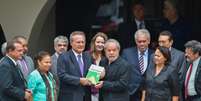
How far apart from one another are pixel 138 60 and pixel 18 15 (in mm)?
2455

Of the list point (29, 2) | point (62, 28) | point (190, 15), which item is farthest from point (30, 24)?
point (190, 15)

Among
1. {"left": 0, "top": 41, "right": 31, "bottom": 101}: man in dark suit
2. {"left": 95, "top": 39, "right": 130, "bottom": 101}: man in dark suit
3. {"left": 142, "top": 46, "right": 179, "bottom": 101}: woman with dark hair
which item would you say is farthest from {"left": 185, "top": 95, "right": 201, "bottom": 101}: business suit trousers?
{"left": 0, "top": 41, "right": 31, "bottom": 101}: man in dark suit

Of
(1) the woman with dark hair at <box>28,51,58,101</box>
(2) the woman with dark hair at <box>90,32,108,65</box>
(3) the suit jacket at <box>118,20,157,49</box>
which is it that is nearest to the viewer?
(1) the woman with dark hair at <box>28,51,58,101</box>

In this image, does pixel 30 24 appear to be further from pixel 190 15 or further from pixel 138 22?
pixel 190 15

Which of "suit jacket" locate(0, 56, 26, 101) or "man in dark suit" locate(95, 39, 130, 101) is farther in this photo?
"man in dark suit" locate(95, 39, 130, 101)

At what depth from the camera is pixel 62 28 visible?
12.4 meters

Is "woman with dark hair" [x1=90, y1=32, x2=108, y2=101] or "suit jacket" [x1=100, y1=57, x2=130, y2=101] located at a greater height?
"woman with dark hair" [x1=90, y1=32, x2=108, y2=101]

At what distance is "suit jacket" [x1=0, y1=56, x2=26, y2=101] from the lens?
825cm

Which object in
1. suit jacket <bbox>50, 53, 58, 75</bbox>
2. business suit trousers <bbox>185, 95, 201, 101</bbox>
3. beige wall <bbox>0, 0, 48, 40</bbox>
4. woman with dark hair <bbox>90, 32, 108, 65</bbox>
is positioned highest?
beige wall <bbox>0, 0, 48, 40</bbox>

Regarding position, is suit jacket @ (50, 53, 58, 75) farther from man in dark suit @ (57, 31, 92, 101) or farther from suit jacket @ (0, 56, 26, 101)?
suit jacket @ (0, 56, 26, 101)

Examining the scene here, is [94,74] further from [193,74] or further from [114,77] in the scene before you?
[193,74]

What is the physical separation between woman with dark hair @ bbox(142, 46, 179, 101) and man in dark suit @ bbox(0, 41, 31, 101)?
168 centimetres

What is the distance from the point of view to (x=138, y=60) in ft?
31.4

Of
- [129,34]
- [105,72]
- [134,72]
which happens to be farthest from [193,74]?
[129,34]
